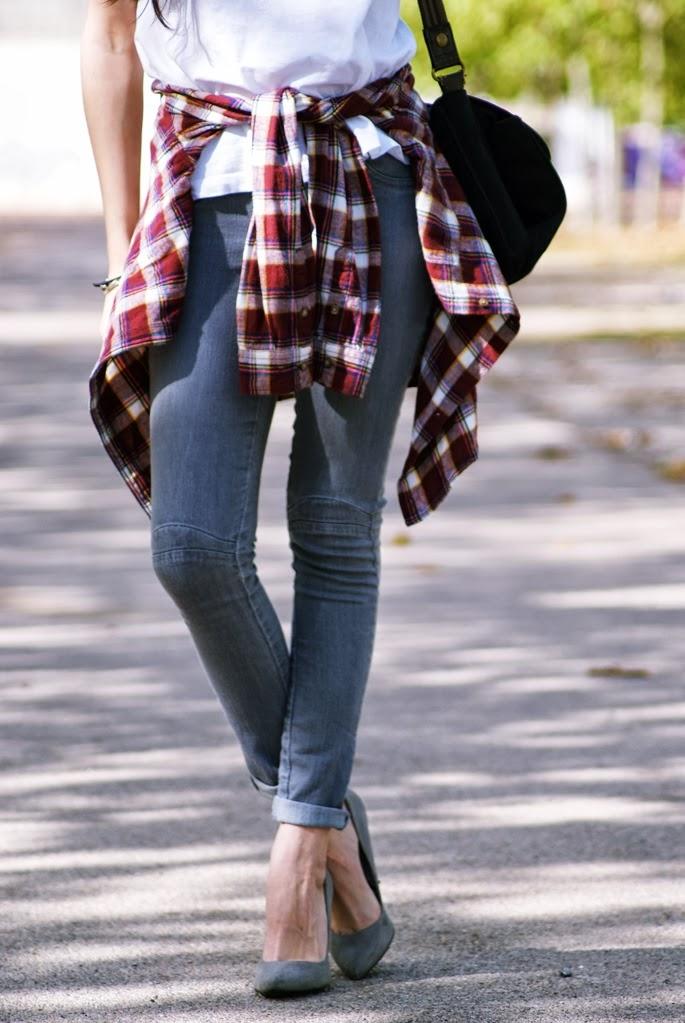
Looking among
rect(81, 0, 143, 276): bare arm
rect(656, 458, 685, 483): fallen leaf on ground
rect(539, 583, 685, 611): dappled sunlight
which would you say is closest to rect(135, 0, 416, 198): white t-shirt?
rect(81, 0, 143, 276): bare arm

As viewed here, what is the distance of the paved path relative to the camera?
2.51m

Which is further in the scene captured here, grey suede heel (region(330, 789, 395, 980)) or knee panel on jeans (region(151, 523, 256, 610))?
grey suede heel (region(330, 789, 395, 980))

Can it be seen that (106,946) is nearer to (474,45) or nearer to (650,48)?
(650,48)

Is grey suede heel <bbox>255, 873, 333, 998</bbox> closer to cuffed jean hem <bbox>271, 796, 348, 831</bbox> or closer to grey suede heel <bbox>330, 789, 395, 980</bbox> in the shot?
grey suede heel <bbox>330, 789, 395, 980</bbox>

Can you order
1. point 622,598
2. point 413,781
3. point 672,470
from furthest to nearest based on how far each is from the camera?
point 672,470, point 622,598, point 413,781

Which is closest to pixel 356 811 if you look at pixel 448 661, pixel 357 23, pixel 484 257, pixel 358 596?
pixel 358 596

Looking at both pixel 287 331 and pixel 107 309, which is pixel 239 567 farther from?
pixel 107 309

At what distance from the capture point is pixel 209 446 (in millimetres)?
2311

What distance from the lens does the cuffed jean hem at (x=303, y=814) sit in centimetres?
242

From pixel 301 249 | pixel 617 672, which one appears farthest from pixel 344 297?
pixel 617 672

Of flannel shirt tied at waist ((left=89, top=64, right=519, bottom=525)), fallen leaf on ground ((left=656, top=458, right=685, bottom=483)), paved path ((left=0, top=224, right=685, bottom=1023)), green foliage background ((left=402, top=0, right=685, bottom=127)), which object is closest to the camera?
flannel shirt tied at waist ((left=89, top=64, right=519, bottom=525))

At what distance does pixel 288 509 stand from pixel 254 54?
606mm

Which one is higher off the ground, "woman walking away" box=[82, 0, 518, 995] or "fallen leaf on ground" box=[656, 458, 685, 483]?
"woman walking away" box=[82, 0, 518, 995]

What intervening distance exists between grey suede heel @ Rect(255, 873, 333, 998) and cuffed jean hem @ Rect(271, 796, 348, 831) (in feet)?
0.61
